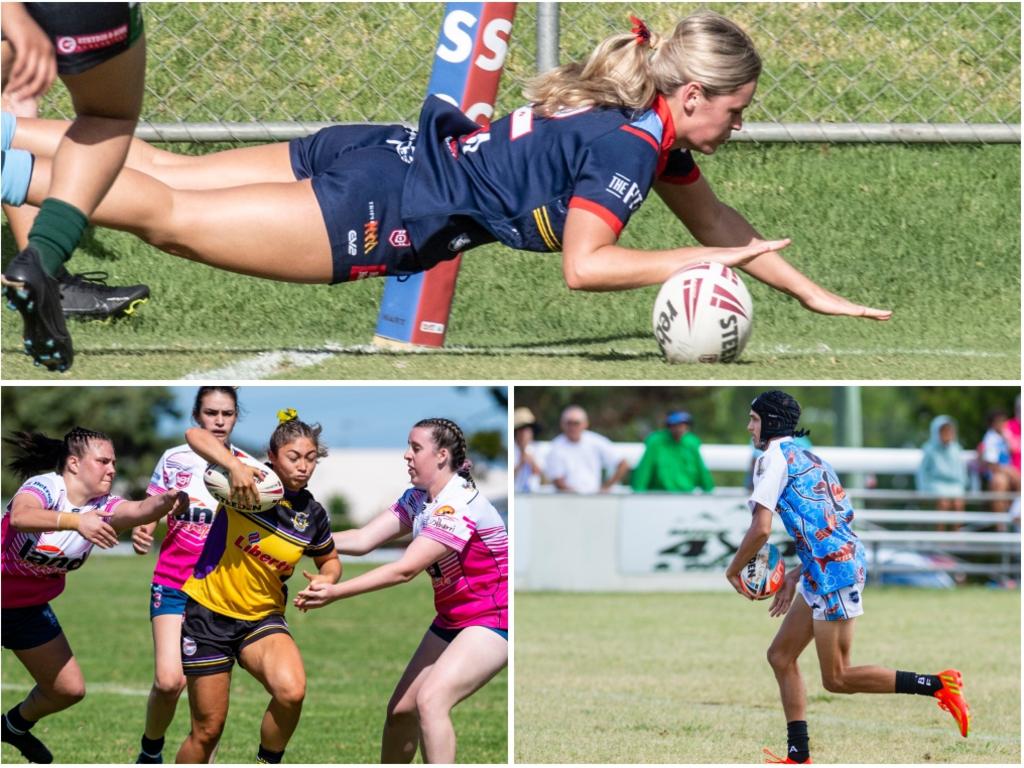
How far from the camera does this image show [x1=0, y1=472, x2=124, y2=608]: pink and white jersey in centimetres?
634

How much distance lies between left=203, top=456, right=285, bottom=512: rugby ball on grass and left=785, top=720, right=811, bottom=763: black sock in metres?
2.13

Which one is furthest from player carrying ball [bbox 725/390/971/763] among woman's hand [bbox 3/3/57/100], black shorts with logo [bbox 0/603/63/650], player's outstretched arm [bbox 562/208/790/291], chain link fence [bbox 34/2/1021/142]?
chain link fence [bbox 34/2/1021/142]

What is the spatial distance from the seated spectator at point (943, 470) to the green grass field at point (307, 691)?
604 cm

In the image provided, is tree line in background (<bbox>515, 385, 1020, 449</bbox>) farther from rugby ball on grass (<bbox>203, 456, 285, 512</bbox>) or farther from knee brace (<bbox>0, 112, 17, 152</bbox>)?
rugby ball on grass (<bbox>203, 456, 285, 512</bbox>)

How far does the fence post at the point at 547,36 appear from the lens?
28.2ft

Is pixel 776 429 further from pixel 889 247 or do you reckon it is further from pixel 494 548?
pixel 889 247

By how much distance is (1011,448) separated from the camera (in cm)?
1847

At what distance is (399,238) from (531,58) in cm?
381

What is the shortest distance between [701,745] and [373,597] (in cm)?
1261

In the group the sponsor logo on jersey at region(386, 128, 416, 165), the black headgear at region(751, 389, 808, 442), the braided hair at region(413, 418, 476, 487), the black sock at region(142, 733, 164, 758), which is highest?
the sponsor logo on jersey at region(386, 128, 416, 165)

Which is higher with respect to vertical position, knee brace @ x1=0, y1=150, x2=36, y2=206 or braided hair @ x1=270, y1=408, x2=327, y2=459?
knee brace @ x1=0, y1=150, x2=36, y2=206

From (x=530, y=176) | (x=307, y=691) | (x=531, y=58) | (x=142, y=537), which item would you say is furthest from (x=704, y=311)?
(x=307, y=691)

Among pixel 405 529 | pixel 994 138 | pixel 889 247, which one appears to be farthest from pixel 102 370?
pixel 994 138

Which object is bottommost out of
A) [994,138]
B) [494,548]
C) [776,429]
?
[494,548]
